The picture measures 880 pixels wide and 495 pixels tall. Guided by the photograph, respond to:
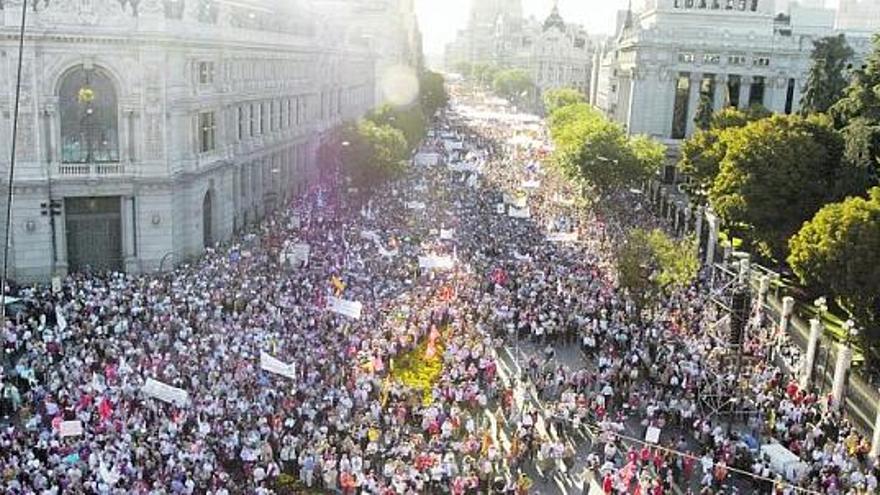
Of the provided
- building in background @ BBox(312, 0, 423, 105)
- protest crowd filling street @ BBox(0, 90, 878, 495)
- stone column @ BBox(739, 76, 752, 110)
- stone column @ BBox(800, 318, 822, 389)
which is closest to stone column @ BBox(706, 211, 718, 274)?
→ protest crowd filling street @ BBox(0, 90, 878, 495)

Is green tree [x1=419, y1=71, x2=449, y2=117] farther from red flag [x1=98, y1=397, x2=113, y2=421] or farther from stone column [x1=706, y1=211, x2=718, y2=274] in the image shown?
red flag [x1=98, y1=397, x2=113, y2=421]

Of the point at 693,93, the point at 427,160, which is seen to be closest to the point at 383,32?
the point at 693,93

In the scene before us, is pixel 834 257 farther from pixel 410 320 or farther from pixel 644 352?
pixel 410 320

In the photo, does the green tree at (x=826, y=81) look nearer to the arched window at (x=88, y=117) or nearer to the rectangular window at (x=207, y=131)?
the rectangular window at (x=207, y=131)

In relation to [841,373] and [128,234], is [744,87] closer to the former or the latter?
[841,373]

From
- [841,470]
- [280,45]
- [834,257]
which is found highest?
[280,45]

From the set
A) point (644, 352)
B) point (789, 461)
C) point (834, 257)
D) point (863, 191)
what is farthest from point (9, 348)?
point (863, 191)
